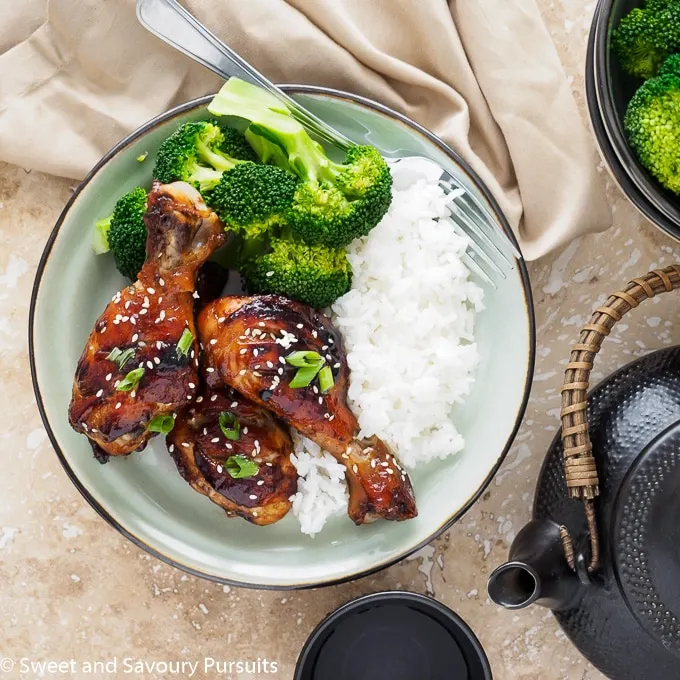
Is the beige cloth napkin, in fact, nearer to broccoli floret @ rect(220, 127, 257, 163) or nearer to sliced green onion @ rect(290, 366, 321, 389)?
broccoli floret @ rect(220, 127, 257, 163)

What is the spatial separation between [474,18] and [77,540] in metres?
2.18

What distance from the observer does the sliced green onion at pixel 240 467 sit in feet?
7.24

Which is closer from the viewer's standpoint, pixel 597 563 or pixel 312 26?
pixel 597 563

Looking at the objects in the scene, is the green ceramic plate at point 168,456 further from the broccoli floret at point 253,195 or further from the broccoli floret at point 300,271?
the broccoli floret at point 300,271

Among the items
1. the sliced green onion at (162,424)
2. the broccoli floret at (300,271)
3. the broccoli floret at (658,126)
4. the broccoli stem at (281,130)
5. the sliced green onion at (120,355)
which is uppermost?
the broccoli floret at (658,126)

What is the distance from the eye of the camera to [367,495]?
89.6 inches

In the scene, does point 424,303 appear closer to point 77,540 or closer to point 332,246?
point 332,246

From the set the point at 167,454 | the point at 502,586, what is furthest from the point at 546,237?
the point at 167,454

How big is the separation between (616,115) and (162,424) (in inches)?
61.3

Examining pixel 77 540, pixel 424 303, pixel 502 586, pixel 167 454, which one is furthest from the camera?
pixel 77 540

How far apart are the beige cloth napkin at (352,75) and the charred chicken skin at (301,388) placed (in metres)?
0.74

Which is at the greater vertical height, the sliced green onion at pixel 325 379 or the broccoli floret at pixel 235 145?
the broccoli floret at pixel 235 145

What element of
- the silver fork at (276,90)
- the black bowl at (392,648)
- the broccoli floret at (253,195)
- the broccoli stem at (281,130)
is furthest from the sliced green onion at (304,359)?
the black bowl at (392,648)

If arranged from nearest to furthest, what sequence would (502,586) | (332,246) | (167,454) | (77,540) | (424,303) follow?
(502,586) → (332,246) → (424,303) → (167,454) → (77,540)
